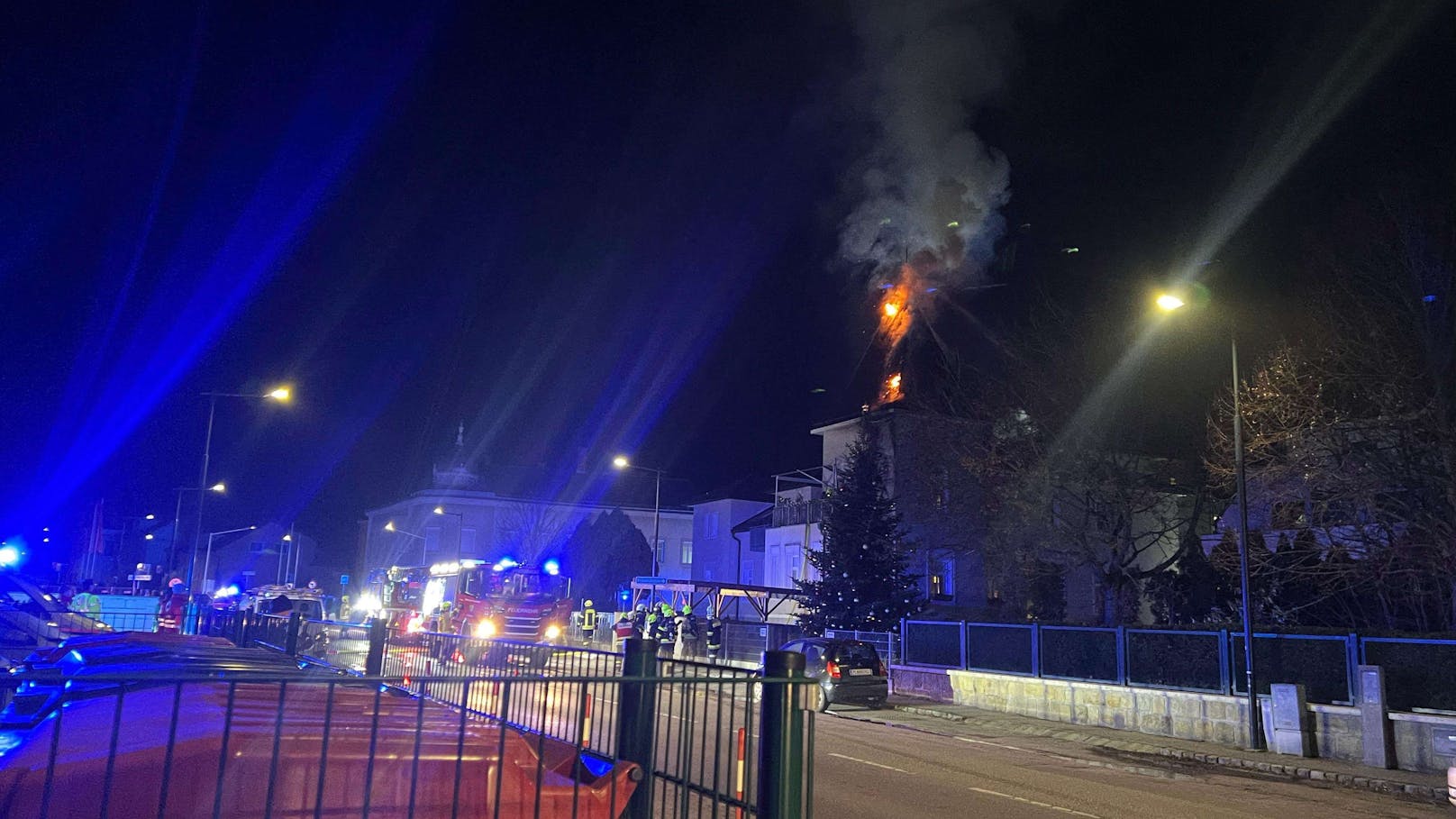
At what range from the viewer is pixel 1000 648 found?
2308 cm

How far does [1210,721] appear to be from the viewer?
1809 centimetres

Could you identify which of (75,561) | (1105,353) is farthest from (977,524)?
(75,561)

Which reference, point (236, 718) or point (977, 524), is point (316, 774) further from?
point (977, 524)

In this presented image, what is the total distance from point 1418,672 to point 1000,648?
8730 millimetres

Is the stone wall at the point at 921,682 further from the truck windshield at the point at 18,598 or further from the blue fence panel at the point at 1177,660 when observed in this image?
the truck windshield at the point at 18,598

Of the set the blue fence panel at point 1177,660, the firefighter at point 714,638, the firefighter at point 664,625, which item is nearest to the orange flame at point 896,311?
the firefighter at point 714,638

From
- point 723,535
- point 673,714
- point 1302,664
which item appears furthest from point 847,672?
point 723,535

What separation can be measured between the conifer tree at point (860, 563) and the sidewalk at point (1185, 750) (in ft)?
29.1

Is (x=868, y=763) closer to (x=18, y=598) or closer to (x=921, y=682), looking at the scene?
(x=921, y=682)

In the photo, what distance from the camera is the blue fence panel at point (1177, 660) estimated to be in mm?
18766

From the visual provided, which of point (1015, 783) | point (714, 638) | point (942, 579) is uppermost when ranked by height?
point (942, 579)

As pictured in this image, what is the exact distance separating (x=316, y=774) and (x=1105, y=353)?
2814 centimetres

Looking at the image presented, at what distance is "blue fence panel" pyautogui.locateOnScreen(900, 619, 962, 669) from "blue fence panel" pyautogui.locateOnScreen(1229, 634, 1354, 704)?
7122 mm

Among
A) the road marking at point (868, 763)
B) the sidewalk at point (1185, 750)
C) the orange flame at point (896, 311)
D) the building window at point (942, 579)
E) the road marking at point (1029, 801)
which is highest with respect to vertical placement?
the orange flame at point (896, 311)
